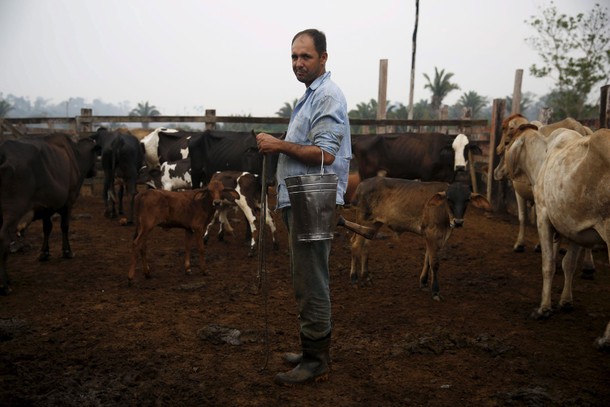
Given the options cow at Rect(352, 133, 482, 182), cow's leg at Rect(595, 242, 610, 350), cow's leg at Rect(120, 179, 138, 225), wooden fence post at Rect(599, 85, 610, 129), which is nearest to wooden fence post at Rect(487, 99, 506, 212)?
cow at Rect(352, 133, 482, 182)

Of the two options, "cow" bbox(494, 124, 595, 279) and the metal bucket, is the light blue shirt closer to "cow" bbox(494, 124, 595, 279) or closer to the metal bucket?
the metal bucket

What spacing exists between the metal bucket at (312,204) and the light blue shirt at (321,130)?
28cm

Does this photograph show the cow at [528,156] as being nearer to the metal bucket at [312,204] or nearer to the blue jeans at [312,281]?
the blue jeans at [312,281]

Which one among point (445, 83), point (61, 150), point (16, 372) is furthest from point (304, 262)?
point (445, 83)

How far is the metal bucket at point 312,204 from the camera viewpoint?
3340mm

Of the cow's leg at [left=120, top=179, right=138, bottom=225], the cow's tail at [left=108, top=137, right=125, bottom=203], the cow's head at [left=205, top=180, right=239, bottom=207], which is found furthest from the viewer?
the cow's leg at [left=120, top=179, right=138, bottom=225]

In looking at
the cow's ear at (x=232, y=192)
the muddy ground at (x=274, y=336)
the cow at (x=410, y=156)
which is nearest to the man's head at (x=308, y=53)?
the muddy ground at (x=274, y=336)

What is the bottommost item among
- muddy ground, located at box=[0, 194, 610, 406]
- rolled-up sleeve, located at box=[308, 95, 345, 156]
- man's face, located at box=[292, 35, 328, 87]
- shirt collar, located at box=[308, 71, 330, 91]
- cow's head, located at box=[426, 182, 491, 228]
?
muddy ground, located at box=[0, 194, 610, 406]

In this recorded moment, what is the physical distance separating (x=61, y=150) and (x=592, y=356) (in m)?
7.22

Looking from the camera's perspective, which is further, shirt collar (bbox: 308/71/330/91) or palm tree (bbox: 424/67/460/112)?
palm tree (bbox: 424/67/460/112)

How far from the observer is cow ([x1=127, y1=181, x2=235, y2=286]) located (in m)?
6.99

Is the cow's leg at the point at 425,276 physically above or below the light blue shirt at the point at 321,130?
below

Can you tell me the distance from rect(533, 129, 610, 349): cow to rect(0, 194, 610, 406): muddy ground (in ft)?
1.97

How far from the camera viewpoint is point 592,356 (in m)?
4.62
